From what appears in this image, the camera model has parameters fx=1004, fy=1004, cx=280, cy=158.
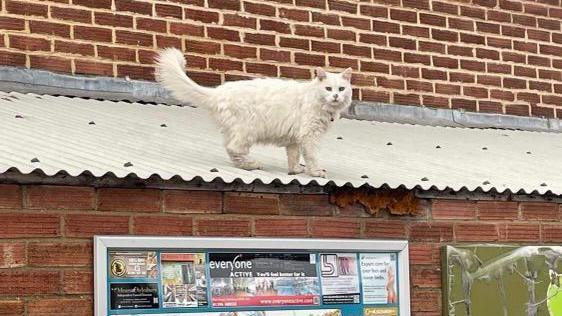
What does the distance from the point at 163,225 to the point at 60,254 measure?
1.99 feet

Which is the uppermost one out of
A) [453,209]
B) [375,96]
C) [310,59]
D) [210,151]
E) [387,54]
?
[387,54]

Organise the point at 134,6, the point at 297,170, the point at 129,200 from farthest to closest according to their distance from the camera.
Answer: the point at 134,6 < the point at 297,170 < the point at 129,200

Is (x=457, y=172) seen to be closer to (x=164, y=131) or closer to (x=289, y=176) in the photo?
(x=289, y=176)

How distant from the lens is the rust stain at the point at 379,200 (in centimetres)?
611

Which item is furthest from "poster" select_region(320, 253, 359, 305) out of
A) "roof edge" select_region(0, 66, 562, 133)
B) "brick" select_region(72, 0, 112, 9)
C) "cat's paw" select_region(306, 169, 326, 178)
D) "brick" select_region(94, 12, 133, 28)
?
"brick" select_region(72, 0, 112, 9)

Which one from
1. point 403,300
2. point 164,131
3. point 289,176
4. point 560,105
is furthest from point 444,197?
point 560,105

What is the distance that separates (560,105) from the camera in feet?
31.9

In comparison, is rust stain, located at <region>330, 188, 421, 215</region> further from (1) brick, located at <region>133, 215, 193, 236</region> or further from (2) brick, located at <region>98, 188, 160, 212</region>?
(2) brick, located at <region>98, 188, 160, 212</region>

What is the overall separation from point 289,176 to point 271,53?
2.52 metres

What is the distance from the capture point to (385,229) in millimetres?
6312

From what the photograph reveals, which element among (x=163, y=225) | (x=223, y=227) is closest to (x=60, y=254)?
(x=163, y=225)

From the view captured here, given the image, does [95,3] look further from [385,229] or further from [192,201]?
[385,229]

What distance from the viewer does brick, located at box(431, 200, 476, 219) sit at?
21.4 ft

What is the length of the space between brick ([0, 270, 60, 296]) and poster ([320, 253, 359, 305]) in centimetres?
160
